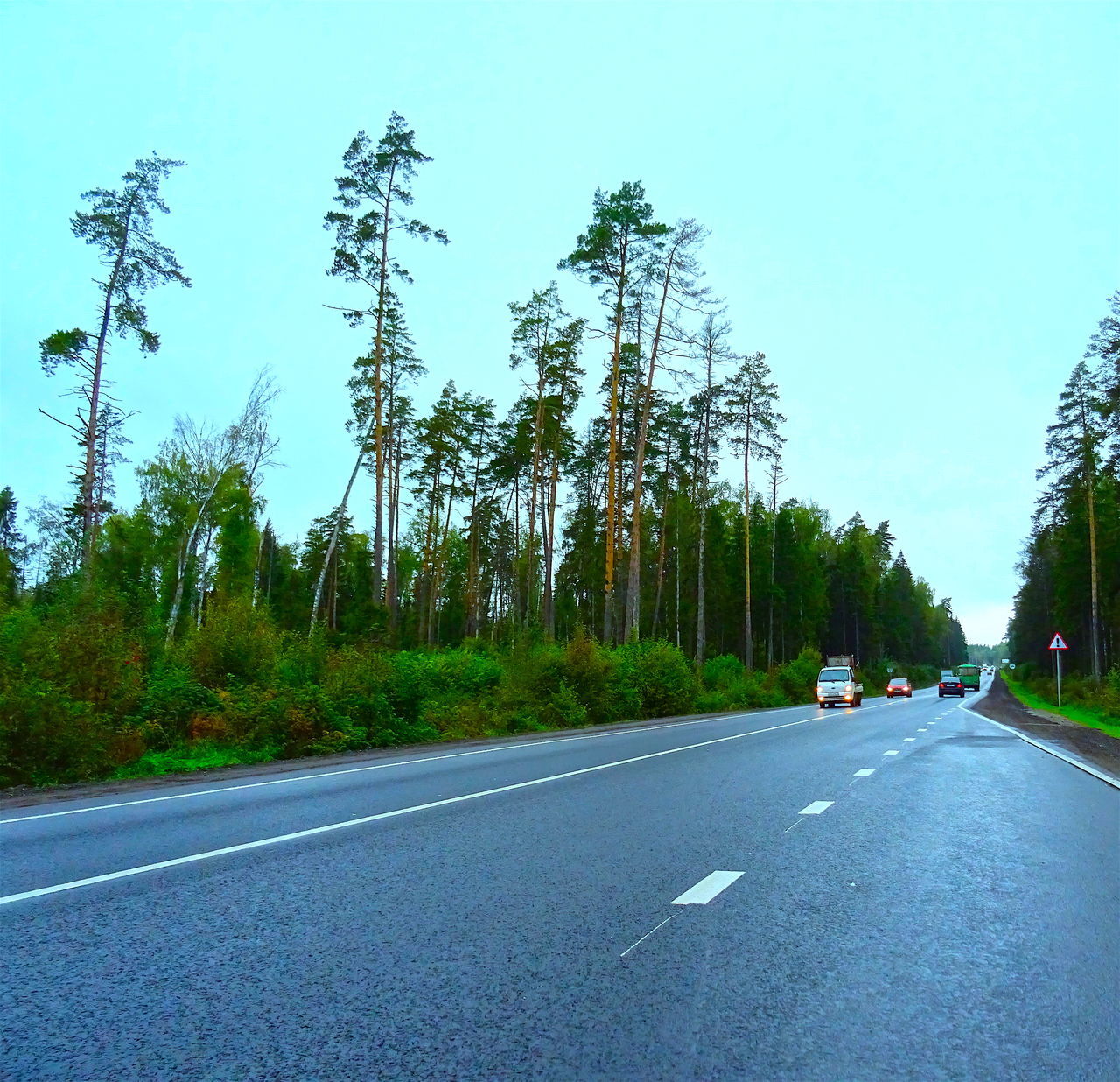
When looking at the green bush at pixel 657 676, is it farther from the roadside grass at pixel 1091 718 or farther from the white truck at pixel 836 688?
the roadside grass at pixel 1091 718

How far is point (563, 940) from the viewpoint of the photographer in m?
5.22

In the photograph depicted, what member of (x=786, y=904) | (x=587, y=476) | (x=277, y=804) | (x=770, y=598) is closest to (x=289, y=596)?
(x=587, y=476)

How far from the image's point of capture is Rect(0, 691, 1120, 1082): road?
3717mm

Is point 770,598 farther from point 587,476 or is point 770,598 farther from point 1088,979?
point 1088,979

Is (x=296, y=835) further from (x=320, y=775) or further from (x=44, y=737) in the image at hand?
(x=44, y=737)

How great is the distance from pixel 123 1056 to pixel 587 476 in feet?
216

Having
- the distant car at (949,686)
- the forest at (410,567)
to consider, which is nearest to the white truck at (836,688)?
the forest at (410,567)

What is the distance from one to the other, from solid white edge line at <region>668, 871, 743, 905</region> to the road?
0.03m

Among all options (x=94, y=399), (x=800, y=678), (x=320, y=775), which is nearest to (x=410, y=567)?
(x=800, y=678)

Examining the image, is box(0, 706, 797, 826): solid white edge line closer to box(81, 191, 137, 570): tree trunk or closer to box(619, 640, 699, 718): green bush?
box(619, 640, 699, 718): green bush

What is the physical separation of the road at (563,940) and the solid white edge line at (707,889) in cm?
3

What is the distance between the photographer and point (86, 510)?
30016 mm

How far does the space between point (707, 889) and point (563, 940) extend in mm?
1610

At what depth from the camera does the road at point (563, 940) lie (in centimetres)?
372
